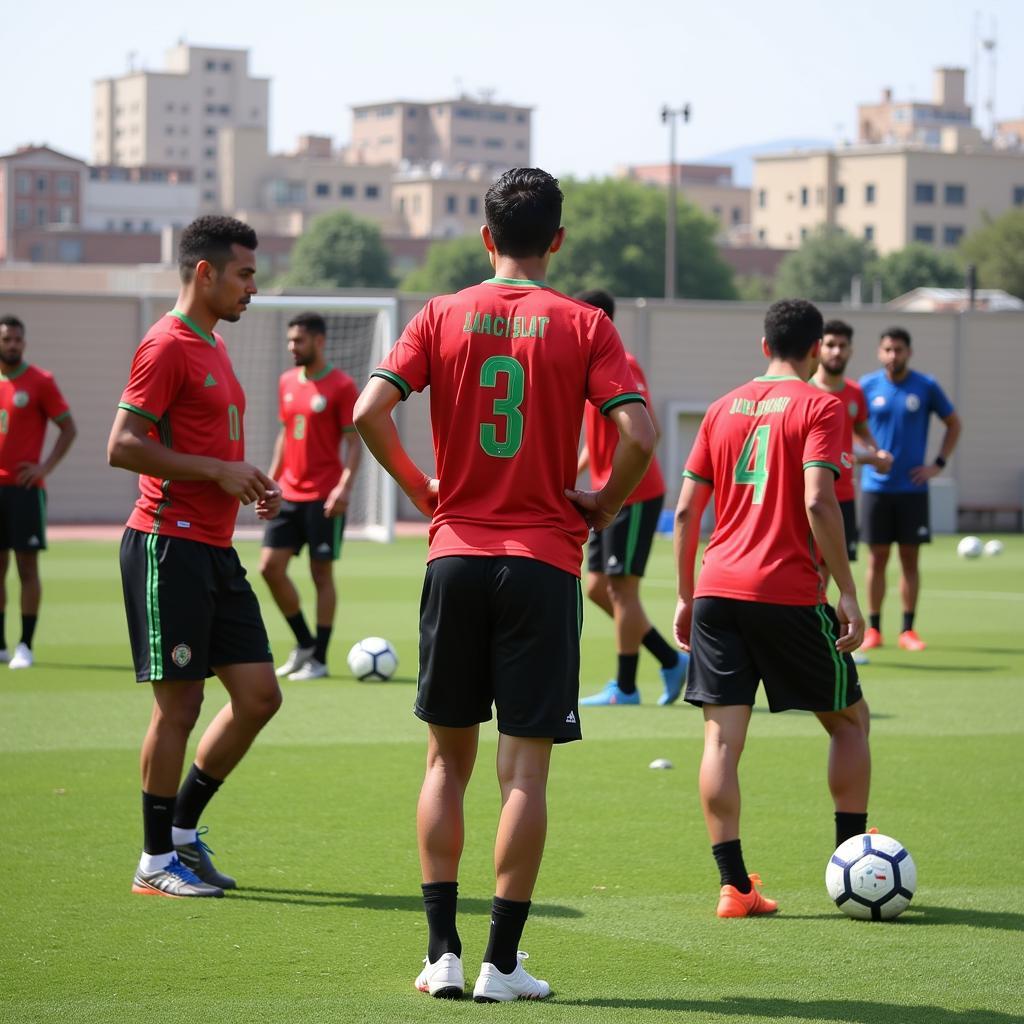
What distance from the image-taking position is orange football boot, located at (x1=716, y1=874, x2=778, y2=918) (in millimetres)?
5879

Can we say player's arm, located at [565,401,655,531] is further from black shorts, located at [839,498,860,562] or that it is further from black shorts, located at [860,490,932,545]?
black shorts, located at [860,490,932,545]

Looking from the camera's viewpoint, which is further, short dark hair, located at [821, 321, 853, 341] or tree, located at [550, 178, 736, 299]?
tree, located at [550, 178, 736, 299]

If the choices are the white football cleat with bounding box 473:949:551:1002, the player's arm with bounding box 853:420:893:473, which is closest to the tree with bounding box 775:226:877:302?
the player's arm with bounding box 853:420:893:473

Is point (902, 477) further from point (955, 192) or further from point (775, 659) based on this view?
point (955, 192)

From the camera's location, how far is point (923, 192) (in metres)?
146

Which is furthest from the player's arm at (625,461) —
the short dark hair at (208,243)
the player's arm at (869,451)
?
the player's arm at (869,451)

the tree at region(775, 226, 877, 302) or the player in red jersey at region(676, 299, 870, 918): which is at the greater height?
the tree at region(775, 226, 877, 302)

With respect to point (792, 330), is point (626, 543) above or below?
below

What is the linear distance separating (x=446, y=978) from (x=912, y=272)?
110m

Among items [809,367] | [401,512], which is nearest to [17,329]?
[809,367]

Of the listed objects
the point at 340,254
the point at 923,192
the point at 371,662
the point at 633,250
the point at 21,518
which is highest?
the point at 923,192

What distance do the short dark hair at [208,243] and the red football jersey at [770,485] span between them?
192cm

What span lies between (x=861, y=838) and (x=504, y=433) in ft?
7.26

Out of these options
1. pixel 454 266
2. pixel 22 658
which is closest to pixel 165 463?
pixel 22 658
